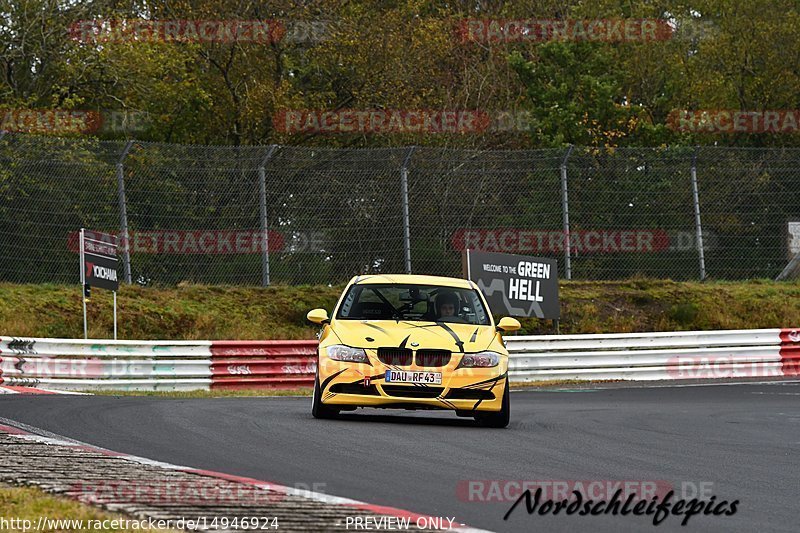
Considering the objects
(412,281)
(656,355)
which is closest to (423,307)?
(412,281)

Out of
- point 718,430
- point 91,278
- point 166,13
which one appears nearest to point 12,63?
point 166,13

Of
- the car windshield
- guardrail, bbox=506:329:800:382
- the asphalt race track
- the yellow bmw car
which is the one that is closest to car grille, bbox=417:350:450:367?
the yellow bmw car

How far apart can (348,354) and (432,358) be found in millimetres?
758

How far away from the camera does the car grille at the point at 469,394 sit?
12.2 metres

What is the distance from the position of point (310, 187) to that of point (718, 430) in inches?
490

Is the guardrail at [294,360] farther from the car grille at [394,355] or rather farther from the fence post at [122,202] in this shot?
the car grille at [394,355]

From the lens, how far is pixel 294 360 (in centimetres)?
2262

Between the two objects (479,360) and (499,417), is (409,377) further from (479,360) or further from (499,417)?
(499,417)

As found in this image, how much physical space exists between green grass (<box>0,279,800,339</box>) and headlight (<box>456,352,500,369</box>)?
40.4ft

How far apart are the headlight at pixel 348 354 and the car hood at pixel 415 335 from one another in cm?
5

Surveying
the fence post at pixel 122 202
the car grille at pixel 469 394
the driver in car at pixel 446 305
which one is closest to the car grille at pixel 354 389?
the car grille at pixel 469 394

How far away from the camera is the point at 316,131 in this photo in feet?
119

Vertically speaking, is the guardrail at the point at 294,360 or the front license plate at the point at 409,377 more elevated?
the front license plate at the point at 409,377

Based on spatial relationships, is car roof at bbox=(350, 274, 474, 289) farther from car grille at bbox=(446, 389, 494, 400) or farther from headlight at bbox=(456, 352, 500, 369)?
car grille at bbox=(446, 389, 494, 400)
